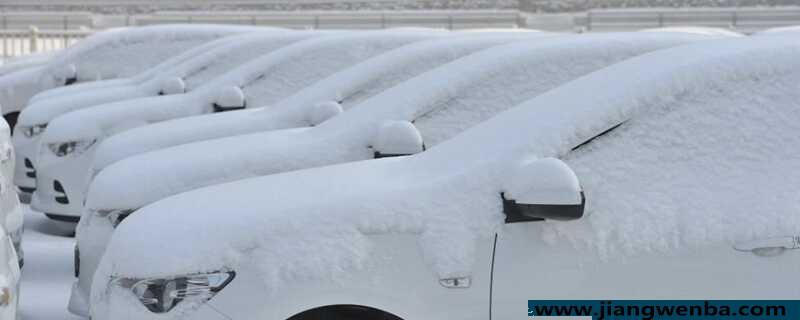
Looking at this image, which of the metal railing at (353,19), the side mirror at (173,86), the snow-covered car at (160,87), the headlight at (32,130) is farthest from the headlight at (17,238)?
the metal railing at (353,19)

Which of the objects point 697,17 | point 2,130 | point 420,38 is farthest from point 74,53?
point 697,17

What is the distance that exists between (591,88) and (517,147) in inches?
18.0

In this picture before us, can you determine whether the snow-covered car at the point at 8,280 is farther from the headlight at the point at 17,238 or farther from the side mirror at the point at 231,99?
the side mirror at the point at 231,99

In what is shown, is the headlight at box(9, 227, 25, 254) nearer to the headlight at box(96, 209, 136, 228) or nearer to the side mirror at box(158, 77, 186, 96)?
the headlight at box(96, 209, 136, 228)

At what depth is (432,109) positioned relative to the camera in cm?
560

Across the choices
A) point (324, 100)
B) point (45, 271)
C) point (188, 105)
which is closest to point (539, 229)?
point (324, 100)

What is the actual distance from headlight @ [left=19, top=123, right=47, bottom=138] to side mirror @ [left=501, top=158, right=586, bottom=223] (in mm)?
6944

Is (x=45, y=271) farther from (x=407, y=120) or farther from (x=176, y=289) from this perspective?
(x=176, y=289)

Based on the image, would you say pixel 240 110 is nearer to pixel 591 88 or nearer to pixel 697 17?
pixel 591 88

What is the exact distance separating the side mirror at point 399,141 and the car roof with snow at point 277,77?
3.32 m

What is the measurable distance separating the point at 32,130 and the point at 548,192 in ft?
23.3

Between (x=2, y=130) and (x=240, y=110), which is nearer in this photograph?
(x=2, y=130)

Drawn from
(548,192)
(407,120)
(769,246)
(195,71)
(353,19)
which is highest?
(548,192)

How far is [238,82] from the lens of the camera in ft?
29.2
